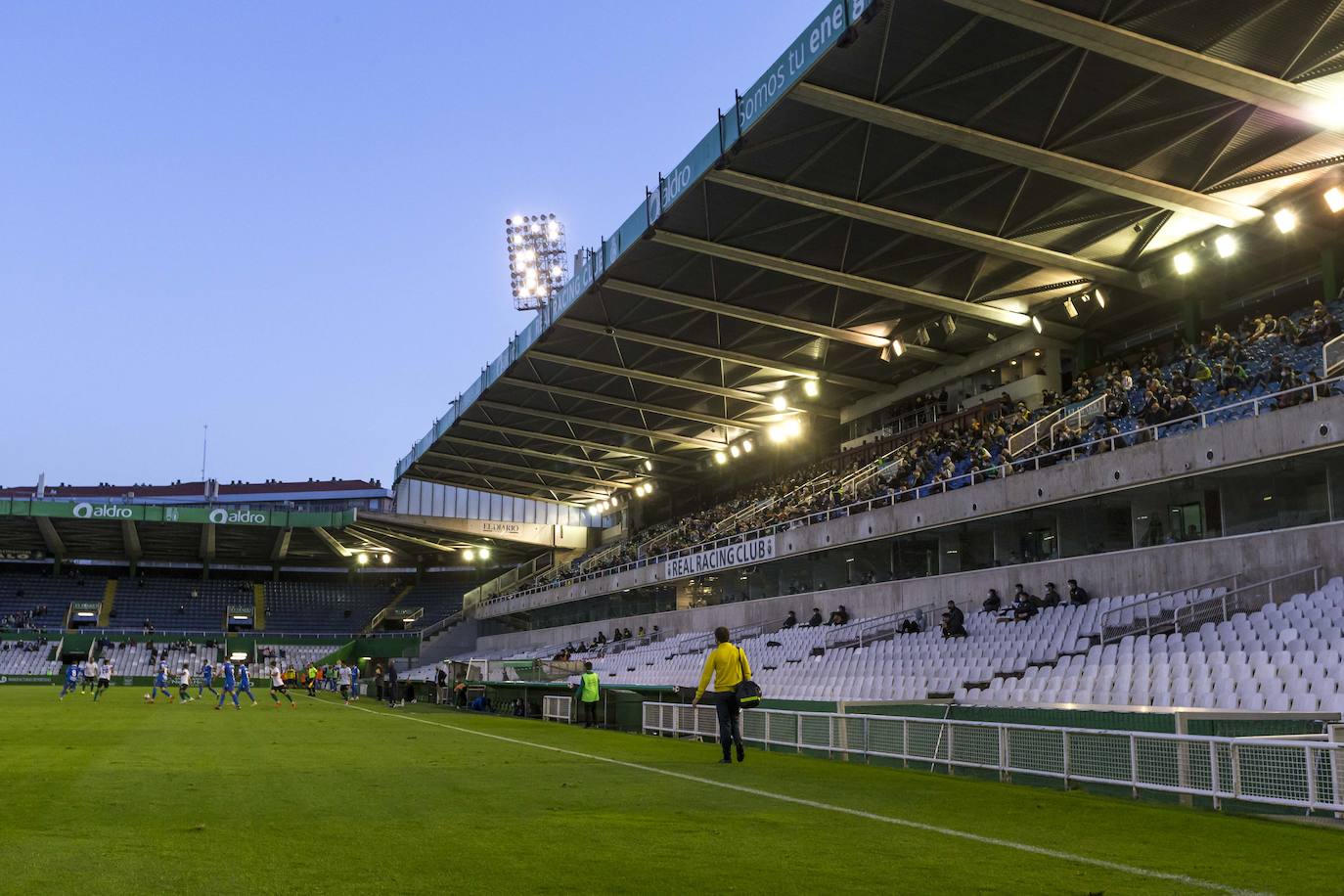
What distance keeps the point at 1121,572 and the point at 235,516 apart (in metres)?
55.1

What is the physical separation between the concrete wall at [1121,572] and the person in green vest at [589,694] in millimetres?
10245

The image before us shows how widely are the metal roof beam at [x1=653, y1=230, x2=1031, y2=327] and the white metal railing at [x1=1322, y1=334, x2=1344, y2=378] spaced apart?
12912 mm

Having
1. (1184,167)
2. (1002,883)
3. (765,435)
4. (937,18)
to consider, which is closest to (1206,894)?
(1002,883)

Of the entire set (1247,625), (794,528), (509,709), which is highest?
(794,528)

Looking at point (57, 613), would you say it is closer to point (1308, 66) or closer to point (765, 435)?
point (765, 435)

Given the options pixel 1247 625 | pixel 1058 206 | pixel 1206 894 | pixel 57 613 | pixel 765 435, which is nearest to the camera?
pixel 1206 894

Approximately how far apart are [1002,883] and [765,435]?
4543cm

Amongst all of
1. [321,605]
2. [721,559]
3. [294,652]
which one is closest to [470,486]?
[294,652]

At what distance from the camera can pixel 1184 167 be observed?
2528 centimetres

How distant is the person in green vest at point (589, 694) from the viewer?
24.8 metres

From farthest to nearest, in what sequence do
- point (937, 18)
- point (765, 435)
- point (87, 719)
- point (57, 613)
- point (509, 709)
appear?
point (57, 613)
point (765, 435)
point (509, 709)
point (87, 719)
point (937, 18)

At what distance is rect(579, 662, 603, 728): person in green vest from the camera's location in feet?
81.3

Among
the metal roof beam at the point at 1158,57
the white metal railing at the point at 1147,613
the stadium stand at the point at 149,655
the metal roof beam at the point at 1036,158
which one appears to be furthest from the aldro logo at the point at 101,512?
the metal roof beam at the point at 1158,57

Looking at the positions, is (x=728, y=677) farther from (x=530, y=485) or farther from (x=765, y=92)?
(x=530, y=485)
